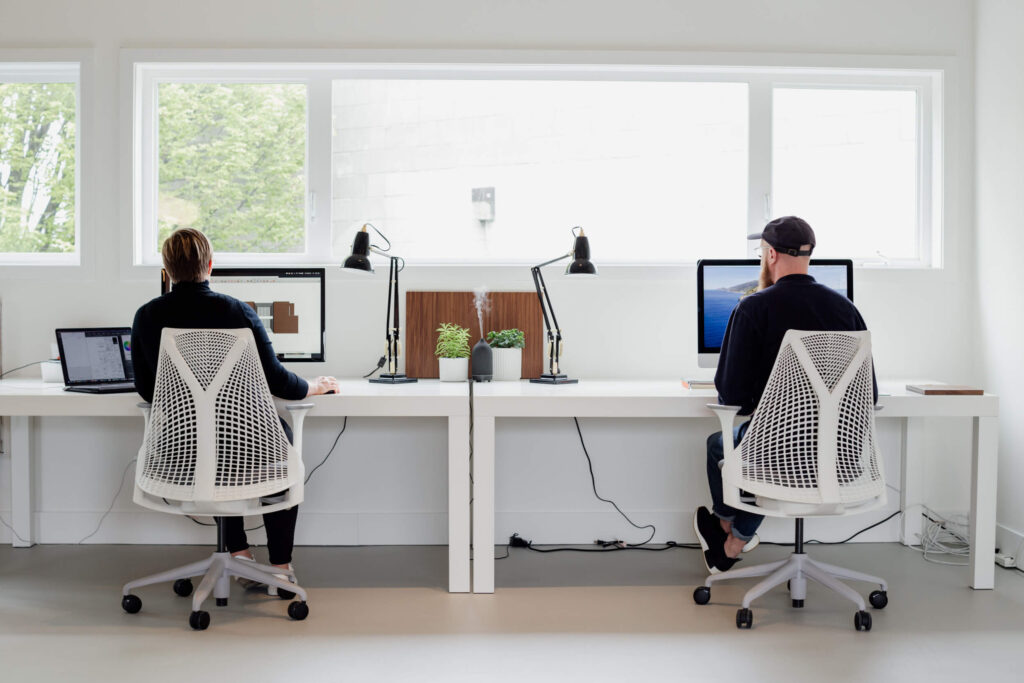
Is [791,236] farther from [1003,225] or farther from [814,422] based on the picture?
[1003,225]

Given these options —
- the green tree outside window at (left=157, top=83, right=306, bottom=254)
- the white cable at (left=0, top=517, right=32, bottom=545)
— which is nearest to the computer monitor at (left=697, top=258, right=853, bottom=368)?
the green tree outside window at (left=157, top=83, right=306, bottom=254)

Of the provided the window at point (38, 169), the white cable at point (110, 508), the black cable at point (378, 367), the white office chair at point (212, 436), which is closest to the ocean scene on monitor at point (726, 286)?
the black cable at point (378, 367)

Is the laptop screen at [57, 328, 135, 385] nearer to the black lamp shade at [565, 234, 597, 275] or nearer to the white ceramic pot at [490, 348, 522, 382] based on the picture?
the white ceramic pot at [490, 348, 522, 382]

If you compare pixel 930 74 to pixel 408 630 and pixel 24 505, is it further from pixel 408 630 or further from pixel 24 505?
pixel 24 505

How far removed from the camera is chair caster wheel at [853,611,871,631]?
8.38 ft

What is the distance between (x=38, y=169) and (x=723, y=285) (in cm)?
305

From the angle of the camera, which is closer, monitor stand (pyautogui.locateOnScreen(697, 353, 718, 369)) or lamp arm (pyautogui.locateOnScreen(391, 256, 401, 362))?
monitor stand (pyautogui.locateOnScreen(697, 353, 718, 369))

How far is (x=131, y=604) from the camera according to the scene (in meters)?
2.69

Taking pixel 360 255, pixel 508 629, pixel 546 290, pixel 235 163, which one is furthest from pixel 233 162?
pixel 508 629

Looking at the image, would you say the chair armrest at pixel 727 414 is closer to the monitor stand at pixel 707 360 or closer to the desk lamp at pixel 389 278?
the monitor stand at pixel 707 360

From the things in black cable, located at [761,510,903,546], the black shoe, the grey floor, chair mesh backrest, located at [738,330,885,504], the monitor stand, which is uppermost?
the monitor stand

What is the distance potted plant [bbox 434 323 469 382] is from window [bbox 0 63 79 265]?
172 cm

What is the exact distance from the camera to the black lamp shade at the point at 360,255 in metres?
3.19

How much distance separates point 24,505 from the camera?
3494 mm
